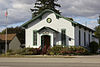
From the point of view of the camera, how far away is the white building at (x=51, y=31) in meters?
31.9

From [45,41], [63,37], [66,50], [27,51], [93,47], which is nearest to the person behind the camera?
[66,50]

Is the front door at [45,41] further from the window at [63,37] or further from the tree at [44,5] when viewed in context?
the tree at [44,5]

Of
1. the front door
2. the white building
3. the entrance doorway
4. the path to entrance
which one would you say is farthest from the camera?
the front door

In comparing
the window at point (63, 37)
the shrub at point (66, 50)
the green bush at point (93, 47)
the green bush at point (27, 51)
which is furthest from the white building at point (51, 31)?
the green bush at point (93, 47)

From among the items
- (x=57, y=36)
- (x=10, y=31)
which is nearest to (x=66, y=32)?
(x=57, y=36)

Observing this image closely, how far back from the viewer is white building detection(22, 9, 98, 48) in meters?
31.9

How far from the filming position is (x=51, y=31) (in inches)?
1252

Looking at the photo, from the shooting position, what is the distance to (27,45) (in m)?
33.9

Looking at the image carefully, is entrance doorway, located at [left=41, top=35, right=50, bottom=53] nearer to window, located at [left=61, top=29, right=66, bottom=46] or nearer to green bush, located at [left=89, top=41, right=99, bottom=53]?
window, located at [left=61, top=29, right=66, bottom=46]

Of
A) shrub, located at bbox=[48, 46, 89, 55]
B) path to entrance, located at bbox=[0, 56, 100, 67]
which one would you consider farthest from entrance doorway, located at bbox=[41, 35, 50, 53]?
path to entrance, located at bbox=[0, 56, 100, 67]

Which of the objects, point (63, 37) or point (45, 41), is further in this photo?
Answer: point (45, 41)

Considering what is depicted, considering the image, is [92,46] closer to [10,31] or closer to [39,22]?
[39,22]

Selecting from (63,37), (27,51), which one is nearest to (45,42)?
(63,37)
